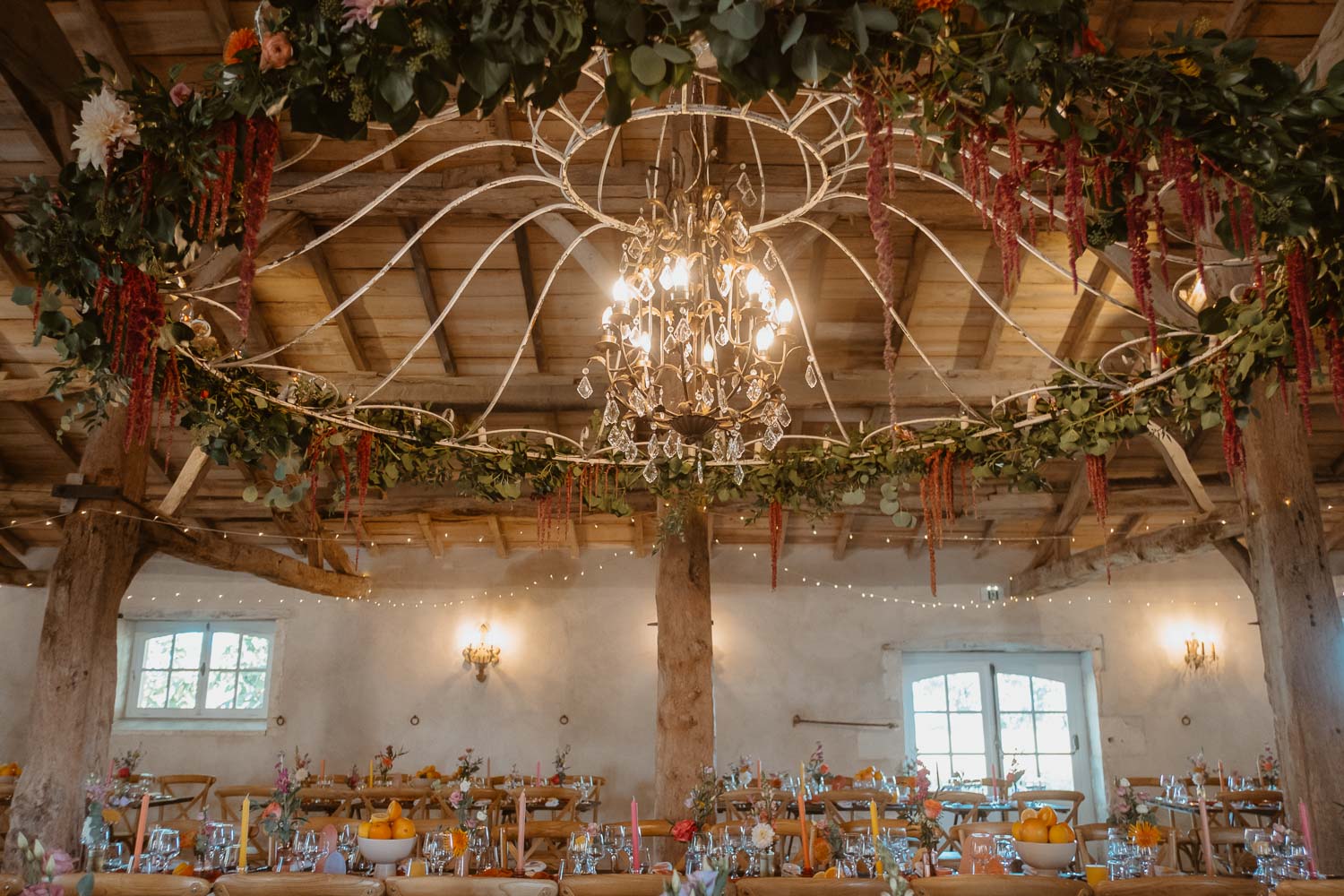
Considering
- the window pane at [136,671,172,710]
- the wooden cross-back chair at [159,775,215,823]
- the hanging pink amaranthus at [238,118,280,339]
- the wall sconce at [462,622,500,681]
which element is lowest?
the wooden cross-back chair at [159,775,215,823]

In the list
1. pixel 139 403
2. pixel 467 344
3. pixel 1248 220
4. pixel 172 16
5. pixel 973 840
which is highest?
pixel 172 16

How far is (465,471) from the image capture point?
4719 mm

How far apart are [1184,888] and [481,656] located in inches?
342

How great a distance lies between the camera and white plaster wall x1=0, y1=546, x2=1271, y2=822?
1037 cm

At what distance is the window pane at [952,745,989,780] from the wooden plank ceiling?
2.37 metres

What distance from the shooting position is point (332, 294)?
7.41 meters

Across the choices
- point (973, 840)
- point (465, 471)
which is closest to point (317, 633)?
point (465, 471)

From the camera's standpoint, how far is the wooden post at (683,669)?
6051mm

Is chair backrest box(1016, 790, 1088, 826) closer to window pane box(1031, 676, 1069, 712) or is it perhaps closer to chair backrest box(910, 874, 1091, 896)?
window pane box(1031, 676, 1069, 712)

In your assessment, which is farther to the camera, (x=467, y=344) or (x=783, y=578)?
(x=783, y=578)

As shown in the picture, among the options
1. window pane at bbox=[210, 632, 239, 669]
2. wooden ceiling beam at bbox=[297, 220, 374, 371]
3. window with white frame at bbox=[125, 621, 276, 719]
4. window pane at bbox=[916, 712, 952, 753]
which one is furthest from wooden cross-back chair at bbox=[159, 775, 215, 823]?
window pane at bbox=[916, 712, 952, 753]

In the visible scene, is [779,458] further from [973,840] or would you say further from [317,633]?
[317,633]

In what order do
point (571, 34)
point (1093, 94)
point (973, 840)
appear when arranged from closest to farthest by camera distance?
1. point (571, 34)
2. point (1093, 94)
3. point (973, 840)

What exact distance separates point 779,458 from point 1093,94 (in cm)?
324
